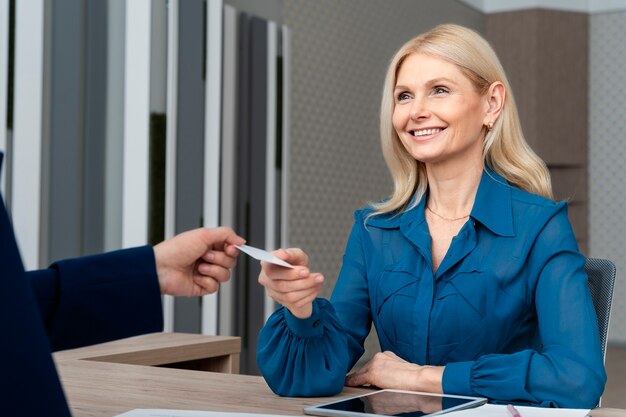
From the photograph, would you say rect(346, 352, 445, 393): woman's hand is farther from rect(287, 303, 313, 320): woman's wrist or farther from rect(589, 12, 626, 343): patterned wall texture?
rect(589, 12, 626, 343): patterned wall texture

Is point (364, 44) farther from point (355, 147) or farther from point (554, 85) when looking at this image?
point (554, 85)

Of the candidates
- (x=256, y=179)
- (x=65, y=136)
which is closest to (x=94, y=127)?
(x=65, y=136)

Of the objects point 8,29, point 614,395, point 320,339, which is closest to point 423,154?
point 320,339

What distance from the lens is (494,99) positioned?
193 cm

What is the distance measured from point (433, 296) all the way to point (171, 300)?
2.21m

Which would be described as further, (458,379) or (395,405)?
(458,379)

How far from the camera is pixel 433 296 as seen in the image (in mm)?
1777

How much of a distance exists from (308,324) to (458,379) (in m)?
0.28

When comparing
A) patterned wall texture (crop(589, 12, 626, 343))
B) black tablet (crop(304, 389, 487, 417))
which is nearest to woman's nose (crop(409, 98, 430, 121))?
black tablet (crop(304, 389, 487, 417))

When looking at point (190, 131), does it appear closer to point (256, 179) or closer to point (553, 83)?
point (256, 179)

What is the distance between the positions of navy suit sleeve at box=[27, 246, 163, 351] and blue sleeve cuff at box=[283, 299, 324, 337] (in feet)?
1.00

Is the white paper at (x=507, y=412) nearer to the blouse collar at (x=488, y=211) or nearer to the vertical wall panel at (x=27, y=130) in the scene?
the blouse collar at (x=488, y=211)

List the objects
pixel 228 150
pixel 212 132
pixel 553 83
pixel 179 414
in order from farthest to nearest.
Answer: pixel 553 83, pixel 228 150, pixel 212 132, pixel 179 414

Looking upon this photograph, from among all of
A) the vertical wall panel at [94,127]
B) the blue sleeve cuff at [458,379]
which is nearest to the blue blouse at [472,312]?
the blue sleeve cuff at [458,379]
